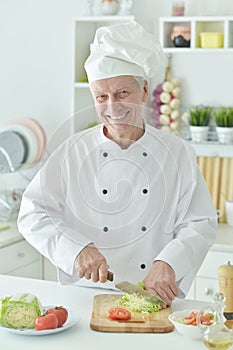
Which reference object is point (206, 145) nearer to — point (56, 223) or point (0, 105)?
point (0, 105)

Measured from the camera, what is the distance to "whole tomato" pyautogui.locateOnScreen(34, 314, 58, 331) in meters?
1.94

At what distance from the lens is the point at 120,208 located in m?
2.23

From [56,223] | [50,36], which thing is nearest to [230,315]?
[56,223]

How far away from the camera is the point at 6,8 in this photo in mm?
4312

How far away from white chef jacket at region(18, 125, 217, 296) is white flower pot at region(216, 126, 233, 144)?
4.68 ft

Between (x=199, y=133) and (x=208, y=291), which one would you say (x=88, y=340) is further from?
(x=199, y=133)

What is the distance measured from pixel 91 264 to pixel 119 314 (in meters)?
0.20

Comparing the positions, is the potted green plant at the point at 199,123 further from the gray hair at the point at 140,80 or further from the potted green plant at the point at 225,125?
the gray hair at the point at 140,80

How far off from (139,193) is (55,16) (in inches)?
85.6

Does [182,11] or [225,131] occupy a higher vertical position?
[182,11]

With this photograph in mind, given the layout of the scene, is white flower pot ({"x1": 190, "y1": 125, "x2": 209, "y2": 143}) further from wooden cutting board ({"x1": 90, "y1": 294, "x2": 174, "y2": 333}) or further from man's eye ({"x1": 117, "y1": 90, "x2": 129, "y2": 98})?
wooden cutting board ({"x1": 90, "y1": 294, "x2": 174, "y2": 333})

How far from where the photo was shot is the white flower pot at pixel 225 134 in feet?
12.4

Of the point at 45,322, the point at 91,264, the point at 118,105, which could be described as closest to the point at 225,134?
the point at 118,105

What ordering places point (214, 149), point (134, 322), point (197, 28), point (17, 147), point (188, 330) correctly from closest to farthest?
point (188, 330) < point (134, 322) < point (197, 28) < point (214, 149) < point (17, 147)
